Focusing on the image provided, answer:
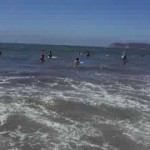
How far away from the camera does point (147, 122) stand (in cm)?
1462

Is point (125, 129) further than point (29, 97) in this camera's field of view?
No

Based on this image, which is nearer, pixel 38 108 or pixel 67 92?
pixel 38 108

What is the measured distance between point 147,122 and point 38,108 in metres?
4.99

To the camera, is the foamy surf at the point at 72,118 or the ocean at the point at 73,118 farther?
the foamy surf at the point at 72,118

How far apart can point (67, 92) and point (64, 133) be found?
8.84m

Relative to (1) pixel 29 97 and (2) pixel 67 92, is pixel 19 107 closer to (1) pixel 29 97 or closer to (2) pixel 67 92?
(1) pixel 29 97

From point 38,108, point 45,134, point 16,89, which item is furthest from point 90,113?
point 16,89

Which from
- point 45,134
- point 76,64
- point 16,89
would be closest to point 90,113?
point 45,134

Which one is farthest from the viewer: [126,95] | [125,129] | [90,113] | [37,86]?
[37,86]

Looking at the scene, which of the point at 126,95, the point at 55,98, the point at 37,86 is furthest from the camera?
the point at 37,86

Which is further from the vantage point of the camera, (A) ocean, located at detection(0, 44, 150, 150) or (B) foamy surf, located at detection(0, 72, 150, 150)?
(B) foamy surf, located at detection(0, 72, 150, 150)

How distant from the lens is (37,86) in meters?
24.0

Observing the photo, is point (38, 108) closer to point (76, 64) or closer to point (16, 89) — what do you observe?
point (16, 89)

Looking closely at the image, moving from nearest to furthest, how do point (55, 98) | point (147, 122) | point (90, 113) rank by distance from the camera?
point (147, 122) < point (90, 113) < point (55, 98)
